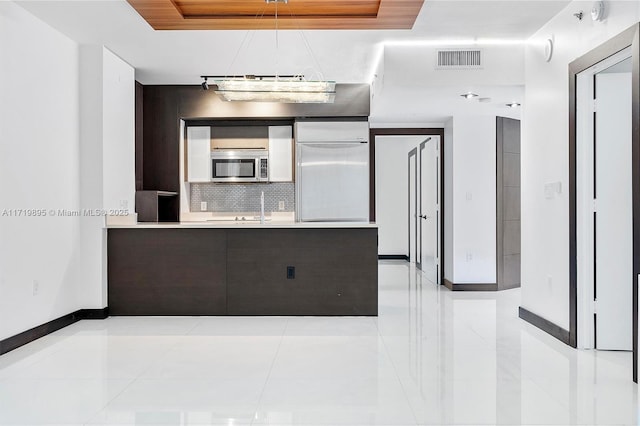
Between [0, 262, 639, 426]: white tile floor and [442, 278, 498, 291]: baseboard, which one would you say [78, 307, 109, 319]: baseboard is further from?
[442, 278, 498, 291]: baseboard

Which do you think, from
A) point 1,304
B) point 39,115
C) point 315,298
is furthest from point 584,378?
point 39,115

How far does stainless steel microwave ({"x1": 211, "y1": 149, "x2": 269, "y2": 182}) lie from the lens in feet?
22.8

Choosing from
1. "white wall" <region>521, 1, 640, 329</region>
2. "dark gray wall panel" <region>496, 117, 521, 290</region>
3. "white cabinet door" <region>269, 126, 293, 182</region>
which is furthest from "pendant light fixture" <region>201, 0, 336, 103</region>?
"dark gray wall panel" <region>496, 117, 521, 290</region>

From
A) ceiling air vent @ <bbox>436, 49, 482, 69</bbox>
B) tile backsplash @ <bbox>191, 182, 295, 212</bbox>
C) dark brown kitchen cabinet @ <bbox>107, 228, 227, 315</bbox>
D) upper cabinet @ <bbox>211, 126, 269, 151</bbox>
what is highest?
ceiling air vent @ <bbox>436, 49, 482, 69</bbox>

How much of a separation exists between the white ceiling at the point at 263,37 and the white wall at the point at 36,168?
286 millimetres

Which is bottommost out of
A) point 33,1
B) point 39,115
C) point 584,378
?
point 584,378

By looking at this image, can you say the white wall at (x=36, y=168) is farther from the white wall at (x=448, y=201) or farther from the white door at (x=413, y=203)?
the white door at (x=413, y=203)

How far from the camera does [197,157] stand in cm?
697

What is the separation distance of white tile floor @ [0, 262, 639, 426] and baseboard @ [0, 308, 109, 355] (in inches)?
3.1

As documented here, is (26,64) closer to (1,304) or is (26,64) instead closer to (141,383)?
(1,304)

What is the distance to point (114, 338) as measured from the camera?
14.3 feet

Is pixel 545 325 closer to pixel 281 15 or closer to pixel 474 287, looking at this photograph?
pixel 474 287

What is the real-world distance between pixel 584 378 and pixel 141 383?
2644mm

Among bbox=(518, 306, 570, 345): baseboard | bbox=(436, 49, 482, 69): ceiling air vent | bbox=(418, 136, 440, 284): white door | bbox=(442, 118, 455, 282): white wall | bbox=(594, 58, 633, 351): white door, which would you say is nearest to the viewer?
bbox=(594, 58, 633, 351): white door
